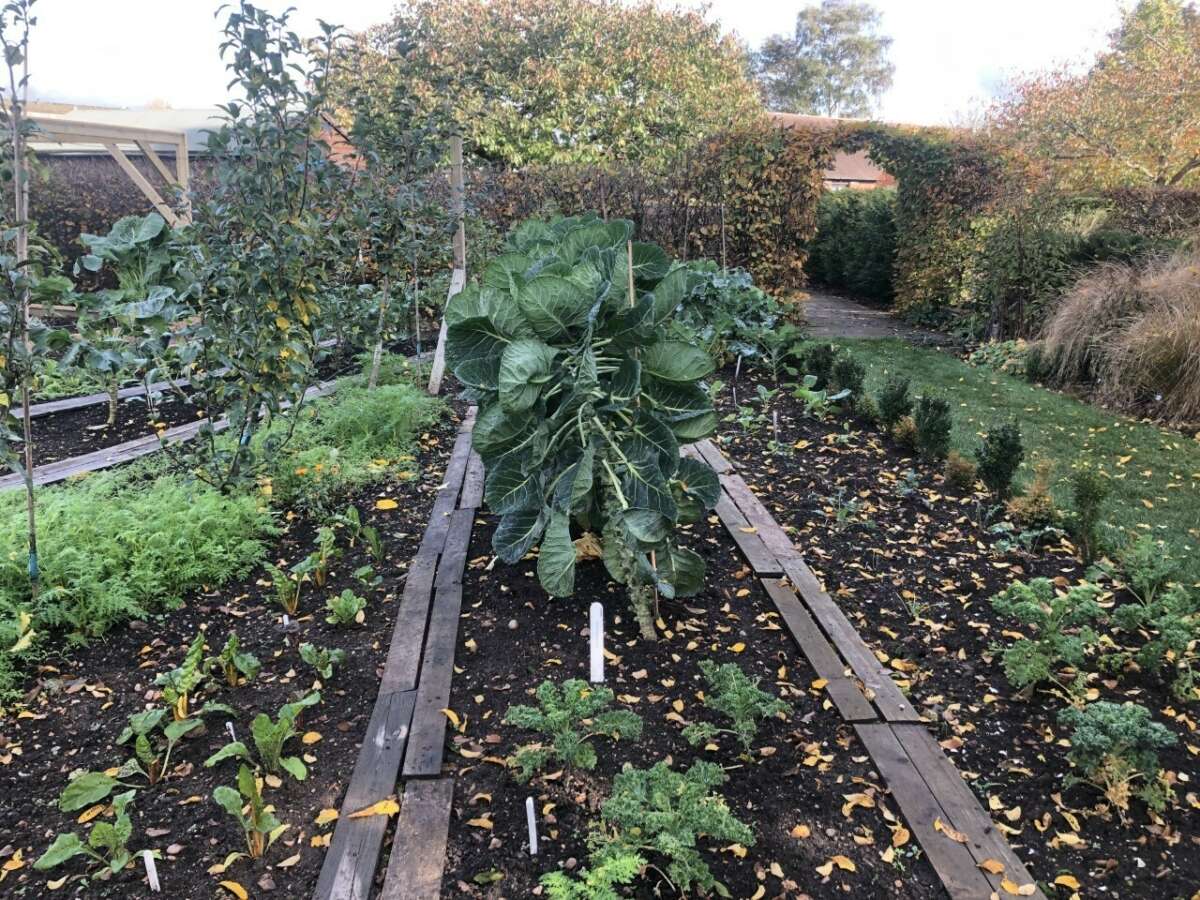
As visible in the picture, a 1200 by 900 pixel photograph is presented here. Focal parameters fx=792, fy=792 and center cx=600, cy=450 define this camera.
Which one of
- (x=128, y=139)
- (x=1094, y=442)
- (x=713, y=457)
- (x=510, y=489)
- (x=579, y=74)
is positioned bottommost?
(x=713, y=457)

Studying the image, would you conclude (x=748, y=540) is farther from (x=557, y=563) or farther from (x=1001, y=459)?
(x=1001, y=459)

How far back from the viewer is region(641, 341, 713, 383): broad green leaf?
9.21ft

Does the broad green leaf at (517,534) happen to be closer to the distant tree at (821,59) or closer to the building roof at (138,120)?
the building roof at (138,120)

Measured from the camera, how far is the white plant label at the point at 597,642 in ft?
7.84

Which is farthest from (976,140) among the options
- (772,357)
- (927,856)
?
(927,856)

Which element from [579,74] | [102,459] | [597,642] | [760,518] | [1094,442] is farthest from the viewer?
[579,74]

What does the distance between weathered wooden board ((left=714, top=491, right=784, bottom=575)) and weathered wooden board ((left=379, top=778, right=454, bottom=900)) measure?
64.9 inches

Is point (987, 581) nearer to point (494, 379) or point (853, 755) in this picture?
point (853, 755)

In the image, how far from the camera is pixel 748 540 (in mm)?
3525

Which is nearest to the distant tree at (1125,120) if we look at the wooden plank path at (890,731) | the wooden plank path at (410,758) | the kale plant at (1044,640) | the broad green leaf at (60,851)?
the wooden plank path at (890,731)

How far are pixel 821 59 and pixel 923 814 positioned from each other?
5129cm

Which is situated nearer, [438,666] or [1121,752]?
[1121,752]

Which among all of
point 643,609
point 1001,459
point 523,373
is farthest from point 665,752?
point 1001,459

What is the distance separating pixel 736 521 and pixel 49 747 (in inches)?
107
